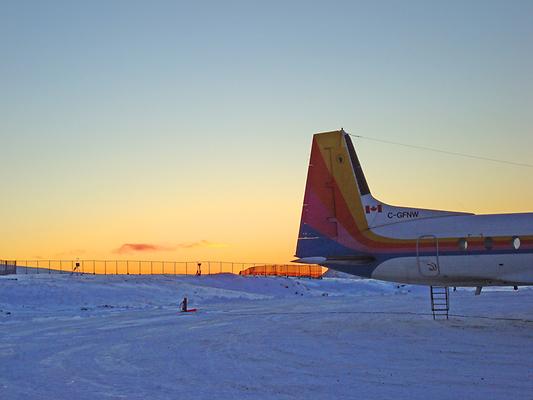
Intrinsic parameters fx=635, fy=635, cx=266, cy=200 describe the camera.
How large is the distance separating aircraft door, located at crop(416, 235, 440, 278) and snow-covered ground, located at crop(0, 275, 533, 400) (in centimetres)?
196

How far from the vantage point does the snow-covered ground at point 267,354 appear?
37.8ft

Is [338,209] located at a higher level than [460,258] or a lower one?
higher

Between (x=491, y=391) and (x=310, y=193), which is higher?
(x=310, y=193)

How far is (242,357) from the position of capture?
1557 centimetres

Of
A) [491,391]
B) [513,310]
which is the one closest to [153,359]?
[491,391]

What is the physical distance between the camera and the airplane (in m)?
23.1

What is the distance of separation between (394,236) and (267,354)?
33.4 feet

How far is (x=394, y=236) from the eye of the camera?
24578 mm

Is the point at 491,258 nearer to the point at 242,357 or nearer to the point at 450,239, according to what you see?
the point at 450,239

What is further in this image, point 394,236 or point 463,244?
point 394,236

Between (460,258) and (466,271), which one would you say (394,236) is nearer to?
(460,258)

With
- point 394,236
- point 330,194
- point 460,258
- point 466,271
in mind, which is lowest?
point 466,271

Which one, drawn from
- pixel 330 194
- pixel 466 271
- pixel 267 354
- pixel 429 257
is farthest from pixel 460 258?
pixel 267 354

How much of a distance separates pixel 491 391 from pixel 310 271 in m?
70.6
